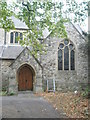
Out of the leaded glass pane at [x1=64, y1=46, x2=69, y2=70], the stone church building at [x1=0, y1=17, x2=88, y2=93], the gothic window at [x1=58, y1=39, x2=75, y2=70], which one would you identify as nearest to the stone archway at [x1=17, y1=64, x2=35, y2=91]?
the stone church building at [x1=0, y1=17, x2=88, y2=93]

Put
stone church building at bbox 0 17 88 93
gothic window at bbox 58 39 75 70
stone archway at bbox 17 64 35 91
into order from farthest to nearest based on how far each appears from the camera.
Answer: gothic window at bbox 58 39 75 70 < stone archway at bbox 17 64 35 91 < stone church building at bbox 0 17 88 93

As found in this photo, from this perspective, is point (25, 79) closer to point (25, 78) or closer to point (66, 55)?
point (25, 78)

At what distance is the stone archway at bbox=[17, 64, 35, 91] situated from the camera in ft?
46.1

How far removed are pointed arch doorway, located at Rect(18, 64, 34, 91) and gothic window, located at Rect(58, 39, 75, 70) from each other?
3.05 m

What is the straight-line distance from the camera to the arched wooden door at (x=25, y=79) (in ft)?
46.2

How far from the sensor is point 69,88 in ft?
48.5

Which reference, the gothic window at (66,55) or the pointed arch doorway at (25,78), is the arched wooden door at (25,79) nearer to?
the pointed arch doorway at (25,78)

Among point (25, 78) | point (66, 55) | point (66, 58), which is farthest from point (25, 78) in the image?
point (66, 55)

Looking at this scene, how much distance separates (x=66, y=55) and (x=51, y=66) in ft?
6.69

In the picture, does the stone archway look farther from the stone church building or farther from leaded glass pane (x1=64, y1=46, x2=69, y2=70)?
leaded glass pane (x1=64, y1=46, x2=69, y2=70)

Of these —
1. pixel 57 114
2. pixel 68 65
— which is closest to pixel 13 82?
pixel 68 65

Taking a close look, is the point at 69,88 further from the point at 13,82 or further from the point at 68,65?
the point at 13,82

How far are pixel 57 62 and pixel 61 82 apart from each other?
6.66 ft

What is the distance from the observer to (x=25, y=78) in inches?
561
